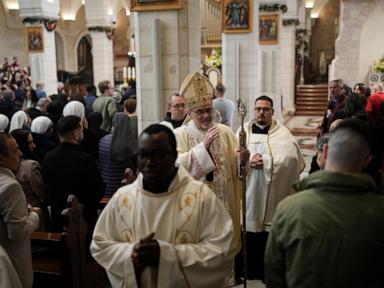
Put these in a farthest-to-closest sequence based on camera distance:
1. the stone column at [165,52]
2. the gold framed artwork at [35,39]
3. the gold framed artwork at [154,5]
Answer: the gold framed artwork at [35,39], the stone column at [165,52], the gold framed artwork at [154,5]

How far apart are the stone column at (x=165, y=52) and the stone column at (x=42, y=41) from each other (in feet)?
24.6

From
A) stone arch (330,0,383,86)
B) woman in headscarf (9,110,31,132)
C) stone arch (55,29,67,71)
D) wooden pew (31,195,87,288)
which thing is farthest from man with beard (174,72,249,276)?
stone arch (55,29,67,71)

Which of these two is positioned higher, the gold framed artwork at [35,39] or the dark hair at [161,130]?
the gold framed artwork at [35,39]

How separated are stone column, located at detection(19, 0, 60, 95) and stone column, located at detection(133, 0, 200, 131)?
24.6 feet

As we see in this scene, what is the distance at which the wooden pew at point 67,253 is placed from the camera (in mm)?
3449

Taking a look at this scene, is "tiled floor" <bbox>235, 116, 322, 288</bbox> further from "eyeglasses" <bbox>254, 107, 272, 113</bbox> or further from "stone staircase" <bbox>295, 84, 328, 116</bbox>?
"eyeglasses" <bbox>254, 107, 272, 113</bbox>

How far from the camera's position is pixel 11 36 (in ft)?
66.5

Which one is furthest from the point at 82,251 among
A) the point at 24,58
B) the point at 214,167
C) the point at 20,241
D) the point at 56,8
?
the point at 24,58

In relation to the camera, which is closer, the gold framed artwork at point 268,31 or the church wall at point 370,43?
the gold framed artwork at point 268,31

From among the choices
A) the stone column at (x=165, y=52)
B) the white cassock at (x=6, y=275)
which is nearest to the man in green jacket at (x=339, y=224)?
the white cassock at (x=6, y=275)

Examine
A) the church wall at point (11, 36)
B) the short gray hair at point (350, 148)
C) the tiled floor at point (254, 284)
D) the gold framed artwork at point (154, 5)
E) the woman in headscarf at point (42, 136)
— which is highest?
the church wall at point (11, 36)

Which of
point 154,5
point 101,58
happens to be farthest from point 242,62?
point 101,58

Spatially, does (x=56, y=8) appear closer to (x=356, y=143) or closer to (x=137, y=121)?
(x=137, y=121)

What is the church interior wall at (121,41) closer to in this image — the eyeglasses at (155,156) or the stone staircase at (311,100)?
the stone staircase at (311,100)
